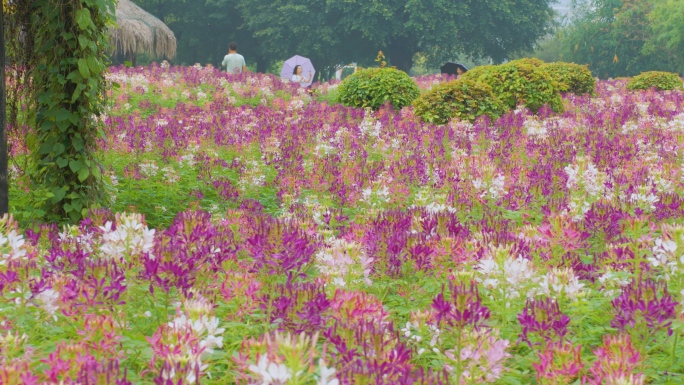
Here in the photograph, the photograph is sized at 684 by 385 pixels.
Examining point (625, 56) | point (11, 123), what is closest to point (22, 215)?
point (11, 123)

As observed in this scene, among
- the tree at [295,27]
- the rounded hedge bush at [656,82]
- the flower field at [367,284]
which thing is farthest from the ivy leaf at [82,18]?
the tree at [295,27]

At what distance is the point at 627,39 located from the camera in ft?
168

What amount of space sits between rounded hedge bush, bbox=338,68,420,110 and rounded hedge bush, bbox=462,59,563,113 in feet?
6.57

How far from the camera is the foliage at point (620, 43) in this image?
49.0 metres

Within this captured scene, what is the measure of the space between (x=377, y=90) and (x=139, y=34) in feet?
36.0

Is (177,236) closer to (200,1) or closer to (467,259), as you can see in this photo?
(467,259)

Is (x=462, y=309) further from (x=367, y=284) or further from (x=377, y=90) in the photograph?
(x=377, y=90)

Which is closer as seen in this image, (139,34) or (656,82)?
(656,82)

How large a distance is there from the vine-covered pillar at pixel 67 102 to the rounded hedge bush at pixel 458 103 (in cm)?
819

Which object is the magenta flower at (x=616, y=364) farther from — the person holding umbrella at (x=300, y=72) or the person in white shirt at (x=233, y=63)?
the person in white shirt at (x=233, y=63)

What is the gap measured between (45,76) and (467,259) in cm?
509

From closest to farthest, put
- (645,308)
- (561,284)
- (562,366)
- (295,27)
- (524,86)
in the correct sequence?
(562,366), (645,308), (561,284), (524,86), (295,27)

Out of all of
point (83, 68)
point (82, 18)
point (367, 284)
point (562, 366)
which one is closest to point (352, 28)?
point (83, 68)

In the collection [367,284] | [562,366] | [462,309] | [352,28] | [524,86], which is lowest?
[367,284]
